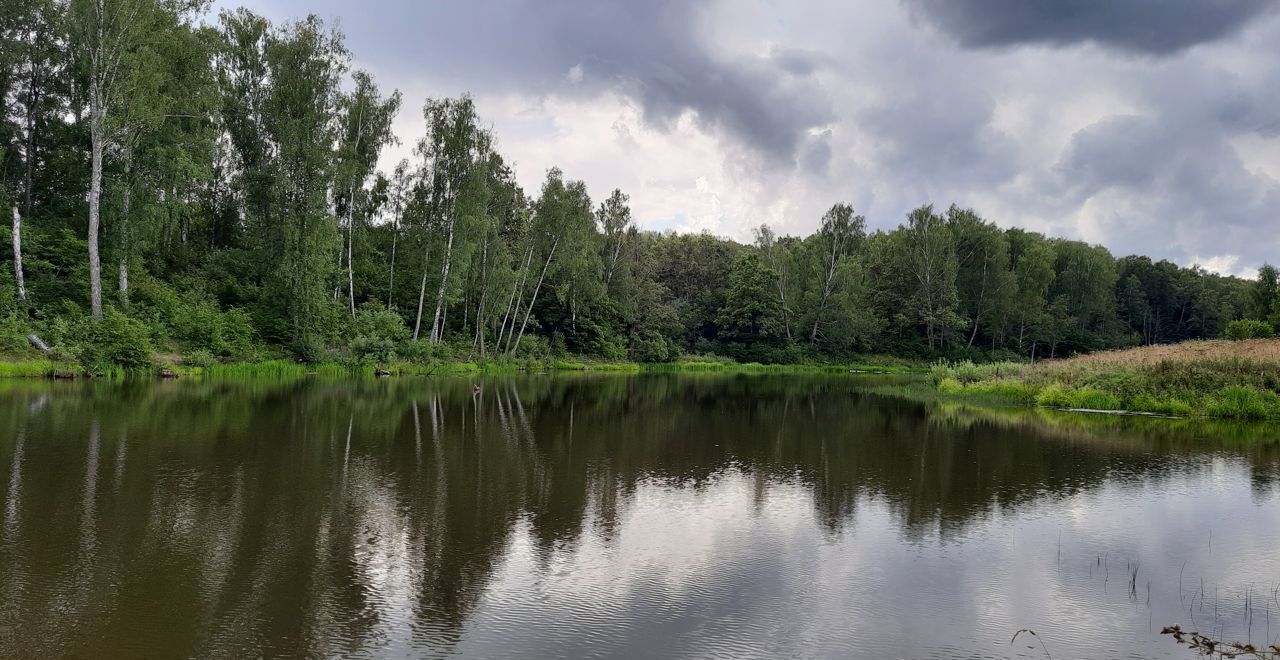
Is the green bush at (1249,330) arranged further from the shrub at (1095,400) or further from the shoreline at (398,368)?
the shrub at (1095,400)

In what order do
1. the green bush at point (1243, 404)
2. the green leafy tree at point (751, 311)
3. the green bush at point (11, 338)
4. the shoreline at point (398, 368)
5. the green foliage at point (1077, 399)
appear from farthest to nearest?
the green leafy tree at point (751, 311)
the green bush at point (11, 338)
the shoreline at point (398, 368)
the green foliage at point (1077, 399)
the green bush at point (1243, 404)

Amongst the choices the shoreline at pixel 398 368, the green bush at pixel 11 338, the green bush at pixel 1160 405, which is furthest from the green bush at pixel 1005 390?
the green bush at pixel 11 338

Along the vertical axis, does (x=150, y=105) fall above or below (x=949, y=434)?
above

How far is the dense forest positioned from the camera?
33.2m

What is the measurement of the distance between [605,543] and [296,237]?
37.2 m

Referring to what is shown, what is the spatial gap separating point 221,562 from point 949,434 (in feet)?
57.7

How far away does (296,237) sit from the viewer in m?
39.6

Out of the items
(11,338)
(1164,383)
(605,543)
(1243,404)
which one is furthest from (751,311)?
(605,543)

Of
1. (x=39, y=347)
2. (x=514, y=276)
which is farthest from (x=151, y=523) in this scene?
(x=514, y=276)

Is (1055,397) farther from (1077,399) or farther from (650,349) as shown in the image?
(650,349)

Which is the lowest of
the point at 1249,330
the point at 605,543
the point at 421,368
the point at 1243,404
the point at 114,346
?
the point at 421,368

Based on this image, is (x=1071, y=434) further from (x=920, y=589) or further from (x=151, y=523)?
(x=151, y=523)

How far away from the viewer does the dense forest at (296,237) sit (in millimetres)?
33188

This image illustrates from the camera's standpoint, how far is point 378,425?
18.0 m
